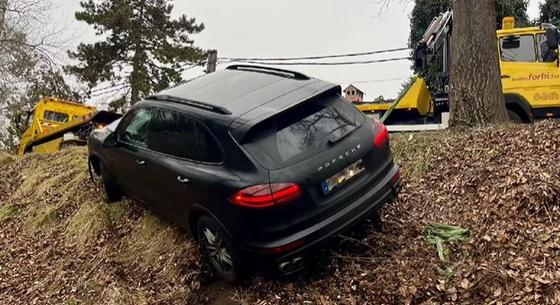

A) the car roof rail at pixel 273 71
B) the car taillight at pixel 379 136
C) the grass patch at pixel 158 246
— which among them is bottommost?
the grass patch at pixel 158 246

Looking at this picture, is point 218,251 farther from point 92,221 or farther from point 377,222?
point 92,221

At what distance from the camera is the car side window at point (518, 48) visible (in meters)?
10.3

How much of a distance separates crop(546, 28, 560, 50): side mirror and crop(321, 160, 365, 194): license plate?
24.4ft

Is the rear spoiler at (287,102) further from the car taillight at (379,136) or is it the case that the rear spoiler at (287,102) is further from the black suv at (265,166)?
the car taillight at (379,136)

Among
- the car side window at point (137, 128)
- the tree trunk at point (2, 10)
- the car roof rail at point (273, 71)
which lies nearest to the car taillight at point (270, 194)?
the car roof rail at point (273, 71)

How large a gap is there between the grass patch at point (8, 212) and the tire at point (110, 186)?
7.42 feet

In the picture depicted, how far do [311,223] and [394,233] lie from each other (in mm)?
1260

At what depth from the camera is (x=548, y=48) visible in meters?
10.0

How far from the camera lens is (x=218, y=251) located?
4.76m

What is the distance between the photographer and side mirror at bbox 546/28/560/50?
986 centimetres

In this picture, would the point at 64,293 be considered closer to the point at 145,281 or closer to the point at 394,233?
the point at 145,281

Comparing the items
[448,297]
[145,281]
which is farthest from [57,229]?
[448,297]

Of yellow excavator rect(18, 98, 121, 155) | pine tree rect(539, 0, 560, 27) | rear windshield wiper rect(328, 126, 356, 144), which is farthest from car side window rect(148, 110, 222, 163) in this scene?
pine tree rect(539, 0, 560, 27)

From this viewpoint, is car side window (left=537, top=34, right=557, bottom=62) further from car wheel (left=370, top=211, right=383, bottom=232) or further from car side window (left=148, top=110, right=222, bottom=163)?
car side window (left=148, top=110, right=222, bottom=163)
